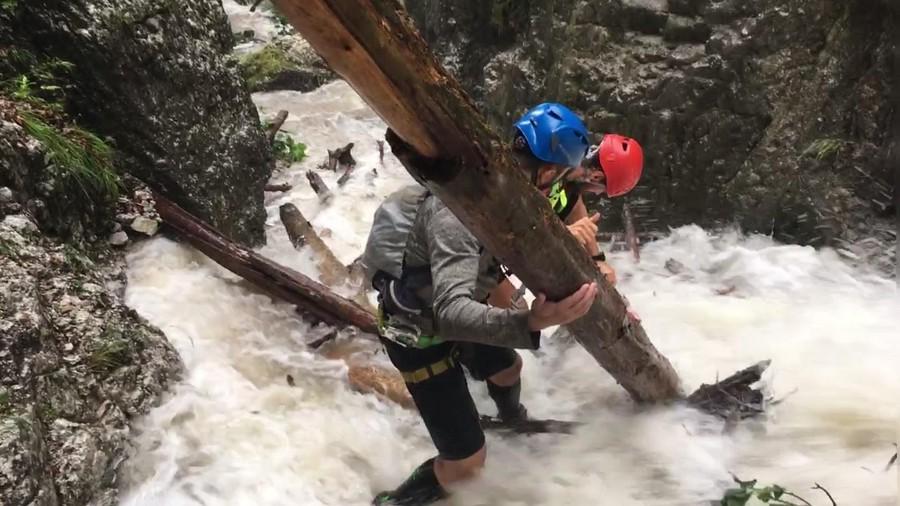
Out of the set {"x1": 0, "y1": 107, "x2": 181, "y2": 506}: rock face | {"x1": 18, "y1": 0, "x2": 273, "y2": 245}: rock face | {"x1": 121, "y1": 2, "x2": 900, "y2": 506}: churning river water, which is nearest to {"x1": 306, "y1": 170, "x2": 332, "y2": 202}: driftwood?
{"x1": 18, "y1": 0, "x2": 273, "y2": 245}: rock face

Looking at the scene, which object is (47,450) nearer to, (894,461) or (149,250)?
(149,250)

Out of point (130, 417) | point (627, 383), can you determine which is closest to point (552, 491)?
point (627, 383)

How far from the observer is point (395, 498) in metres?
3.24

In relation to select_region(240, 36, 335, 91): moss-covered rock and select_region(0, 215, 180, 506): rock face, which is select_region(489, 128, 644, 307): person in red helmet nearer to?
select_region(0, 215, 180, 506): rock face

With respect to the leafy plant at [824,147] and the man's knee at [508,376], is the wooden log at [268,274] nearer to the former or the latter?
the man's knee at [508,376]

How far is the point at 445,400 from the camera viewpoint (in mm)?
2920

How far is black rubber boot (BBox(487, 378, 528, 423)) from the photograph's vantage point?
3732mm

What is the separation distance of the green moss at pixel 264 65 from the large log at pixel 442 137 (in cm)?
1073

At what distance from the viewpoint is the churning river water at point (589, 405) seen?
3.23 m

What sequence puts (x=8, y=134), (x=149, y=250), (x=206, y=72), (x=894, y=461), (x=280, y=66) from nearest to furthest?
(x=894, y=461)
(x=8, y=134)
(x=149, y=250)
(x=206, y=72)
(x=280, y=66)

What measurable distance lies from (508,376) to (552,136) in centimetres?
156

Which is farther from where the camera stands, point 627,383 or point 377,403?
point 377,403

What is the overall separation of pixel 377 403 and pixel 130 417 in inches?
56.2

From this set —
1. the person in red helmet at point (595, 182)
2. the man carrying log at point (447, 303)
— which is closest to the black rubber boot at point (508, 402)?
the man carrying log at point (447, 303)
